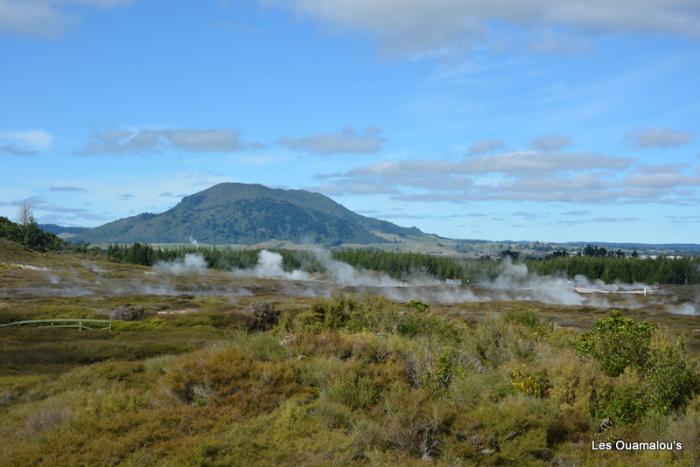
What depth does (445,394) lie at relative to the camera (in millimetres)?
15102

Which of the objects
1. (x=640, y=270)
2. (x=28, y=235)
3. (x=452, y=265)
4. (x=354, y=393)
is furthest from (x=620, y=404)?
(x=452, y=265)

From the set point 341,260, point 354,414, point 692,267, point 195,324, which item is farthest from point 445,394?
point 341,260

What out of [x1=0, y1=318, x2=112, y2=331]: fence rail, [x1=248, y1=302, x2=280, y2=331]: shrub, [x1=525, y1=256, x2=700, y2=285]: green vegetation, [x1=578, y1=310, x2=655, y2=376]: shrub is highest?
[x1=525, y1=256, x2=700, y2=285]: green vegetation

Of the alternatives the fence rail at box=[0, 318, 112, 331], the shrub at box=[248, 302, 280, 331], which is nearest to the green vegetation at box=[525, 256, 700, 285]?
the shrub at box=[248, 302, 280, 331]

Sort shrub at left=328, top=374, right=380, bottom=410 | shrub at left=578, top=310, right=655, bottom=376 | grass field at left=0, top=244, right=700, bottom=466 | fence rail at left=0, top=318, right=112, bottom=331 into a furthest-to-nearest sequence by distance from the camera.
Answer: fence rail at left=0, top=318, right=112, bottom=331 < shrub at left=578, top=310, right=655, bottom=376 < shrub at left=328, top=374, right=380, bottom=410 < grass field at left=0, top=244, right=700, bottom=466

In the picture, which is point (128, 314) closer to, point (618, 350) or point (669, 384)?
point (618, 350)

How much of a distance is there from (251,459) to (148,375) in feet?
24.2

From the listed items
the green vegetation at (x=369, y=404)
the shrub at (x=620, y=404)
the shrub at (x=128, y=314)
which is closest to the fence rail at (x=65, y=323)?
the shrub at (x=128, y=314)

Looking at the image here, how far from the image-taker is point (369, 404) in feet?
45.8

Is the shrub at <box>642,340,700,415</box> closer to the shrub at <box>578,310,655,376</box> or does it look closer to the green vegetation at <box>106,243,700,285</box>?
the shrub at <box>578,310,655,376</box>

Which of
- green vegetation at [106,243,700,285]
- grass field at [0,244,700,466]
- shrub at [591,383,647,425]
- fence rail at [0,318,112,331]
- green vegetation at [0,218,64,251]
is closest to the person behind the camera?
grass field at [0,244,700,466]

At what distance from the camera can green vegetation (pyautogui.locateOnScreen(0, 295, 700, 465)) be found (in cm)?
1185

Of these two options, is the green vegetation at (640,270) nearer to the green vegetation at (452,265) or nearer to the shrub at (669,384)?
the green vegetation at (452,265)

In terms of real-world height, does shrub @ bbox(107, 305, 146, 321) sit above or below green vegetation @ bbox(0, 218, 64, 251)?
below
